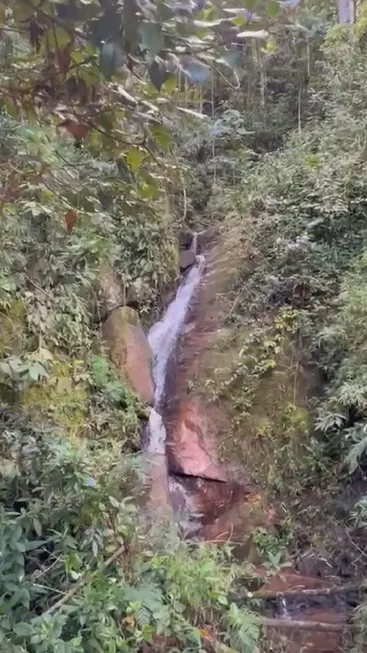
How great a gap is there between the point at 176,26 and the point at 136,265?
4853 mm

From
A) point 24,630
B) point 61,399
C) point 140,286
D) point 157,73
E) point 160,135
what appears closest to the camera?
point 157,73

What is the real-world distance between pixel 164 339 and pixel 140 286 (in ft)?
2.16

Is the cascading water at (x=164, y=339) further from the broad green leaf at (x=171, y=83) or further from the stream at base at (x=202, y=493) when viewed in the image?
the broad green leaf at (x=171, y=83)

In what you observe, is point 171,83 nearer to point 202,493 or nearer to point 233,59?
point 233,59

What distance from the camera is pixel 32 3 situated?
1.42 m

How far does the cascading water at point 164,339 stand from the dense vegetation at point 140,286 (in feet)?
0.75

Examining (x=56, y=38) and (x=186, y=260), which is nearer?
(x=56, y=38)

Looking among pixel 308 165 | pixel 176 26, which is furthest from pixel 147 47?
pixel 308 165

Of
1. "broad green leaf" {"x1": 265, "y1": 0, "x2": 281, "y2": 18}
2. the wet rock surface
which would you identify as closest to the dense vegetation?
"broad green leaf" {"x1": 265, "y1": 0, "x2": 281, "y2": 18}

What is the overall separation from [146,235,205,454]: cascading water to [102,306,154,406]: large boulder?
21 cm

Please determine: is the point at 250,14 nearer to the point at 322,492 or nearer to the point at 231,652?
the point at 231,652

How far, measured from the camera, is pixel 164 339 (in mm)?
6324

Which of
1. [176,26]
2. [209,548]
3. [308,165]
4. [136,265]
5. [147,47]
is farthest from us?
[308,165]

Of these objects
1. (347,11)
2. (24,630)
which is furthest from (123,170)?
(347,11)
